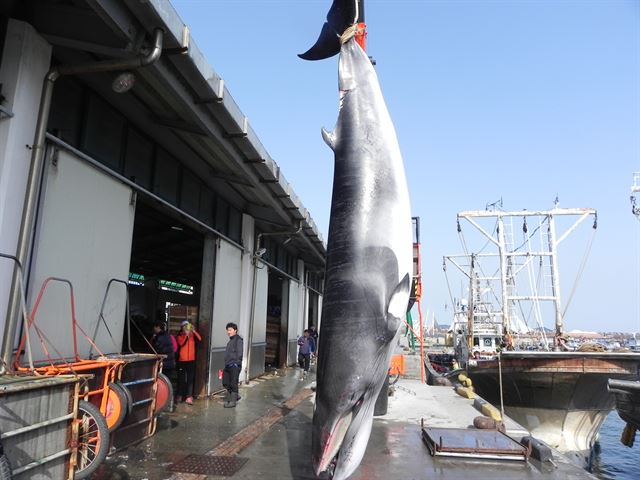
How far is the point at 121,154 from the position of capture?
718cm

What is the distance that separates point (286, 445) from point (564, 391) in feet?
35.8

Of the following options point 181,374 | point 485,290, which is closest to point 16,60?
point 181,374

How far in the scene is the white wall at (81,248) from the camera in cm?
546

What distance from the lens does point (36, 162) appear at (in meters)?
5.16

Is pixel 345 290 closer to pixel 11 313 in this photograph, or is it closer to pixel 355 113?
pixel 355 113

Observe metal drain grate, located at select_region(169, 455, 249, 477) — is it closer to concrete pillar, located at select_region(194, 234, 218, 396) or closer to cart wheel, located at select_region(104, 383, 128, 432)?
cart wheel, located at select_region(104, 383, 128, 432)

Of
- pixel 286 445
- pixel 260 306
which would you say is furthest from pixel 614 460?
pixel 286 445

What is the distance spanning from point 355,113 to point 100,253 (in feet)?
14.9

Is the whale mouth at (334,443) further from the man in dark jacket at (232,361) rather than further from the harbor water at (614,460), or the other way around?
the harbor water at (614,460)

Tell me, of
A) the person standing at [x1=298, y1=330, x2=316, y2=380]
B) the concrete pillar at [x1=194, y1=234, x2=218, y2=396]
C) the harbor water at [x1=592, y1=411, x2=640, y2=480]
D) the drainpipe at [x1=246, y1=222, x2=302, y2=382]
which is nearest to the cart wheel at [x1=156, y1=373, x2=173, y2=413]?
the concrete pillar at [x1=194, y1=234, x2=218, y2=396]

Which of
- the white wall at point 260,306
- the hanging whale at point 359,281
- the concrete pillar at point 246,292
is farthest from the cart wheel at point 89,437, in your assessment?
the white wall at point 260,306

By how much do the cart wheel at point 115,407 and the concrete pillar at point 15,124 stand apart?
4.40 ft

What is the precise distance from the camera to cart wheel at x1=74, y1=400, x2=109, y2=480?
14.3 feet

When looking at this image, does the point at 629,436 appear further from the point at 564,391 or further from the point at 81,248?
the point at 81,248
